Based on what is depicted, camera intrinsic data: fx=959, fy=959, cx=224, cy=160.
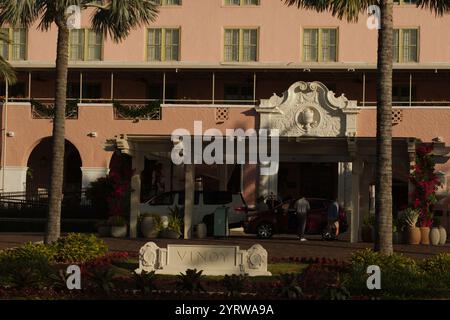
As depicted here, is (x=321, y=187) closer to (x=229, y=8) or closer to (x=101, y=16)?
(x=229, y=8)

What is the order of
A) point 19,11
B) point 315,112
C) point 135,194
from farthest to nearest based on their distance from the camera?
point 315,112
point 135,194
point 19,11

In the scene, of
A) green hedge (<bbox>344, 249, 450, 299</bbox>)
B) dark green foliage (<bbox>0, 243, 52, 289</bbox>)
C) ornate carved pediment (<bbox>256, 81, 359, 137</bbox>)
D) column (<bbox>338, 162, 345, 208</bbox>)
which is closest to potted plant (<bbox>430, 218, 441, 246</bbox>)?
column (<bbox>338, 162, 345, 208</bbox>)

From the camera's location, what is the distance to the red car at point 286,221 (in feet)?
113

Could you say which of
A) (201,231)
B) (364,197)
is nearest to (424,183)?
(364,197)

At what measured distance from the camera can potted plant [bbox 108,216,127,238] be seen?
32.9m

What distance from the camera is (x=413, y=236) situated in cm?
3084

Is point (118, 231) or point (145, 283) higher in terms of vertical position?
point (118, 231)

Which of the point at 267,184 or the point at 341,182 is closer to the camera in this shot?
the point at 341,182

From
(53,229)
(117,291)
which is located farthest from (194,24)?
(117,291)

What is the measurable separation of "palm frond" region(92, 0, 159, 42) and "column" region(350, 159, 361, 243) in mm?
8657

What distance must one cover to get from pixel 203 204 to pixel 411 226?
8.32 metres

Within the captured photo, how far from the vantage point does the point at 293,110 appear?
39.9m

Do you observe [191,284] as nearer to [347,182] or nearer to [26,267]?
[26,267]

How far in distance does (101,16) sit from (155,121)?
15.5m
